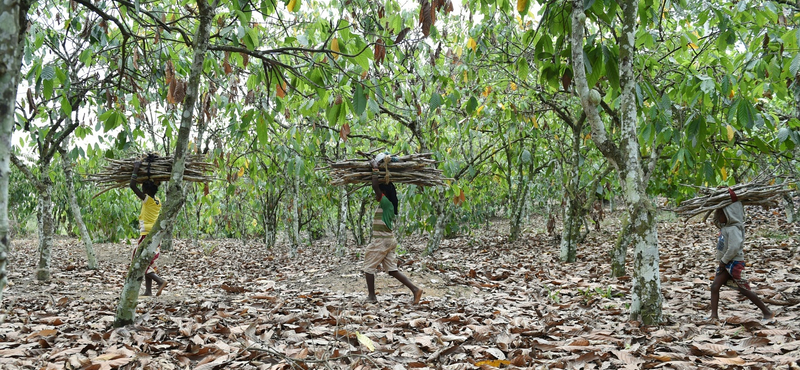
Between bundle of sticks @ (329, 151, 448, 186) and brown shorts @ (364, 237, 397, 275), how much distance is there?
2.10 feet

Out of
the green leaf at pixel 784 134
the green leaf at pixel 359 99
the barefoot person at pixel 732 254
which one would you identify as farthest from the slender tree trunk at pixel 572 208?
the green leaf at pixel 359 99

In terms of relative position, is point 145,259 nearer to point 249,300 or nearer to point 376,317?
point 249,300

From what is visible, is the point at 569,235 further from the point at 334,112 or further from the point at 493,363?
the point at 334,112

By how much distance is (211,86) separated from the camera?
608 cm

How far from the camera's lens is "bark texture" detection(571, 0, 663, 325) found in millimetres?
3451

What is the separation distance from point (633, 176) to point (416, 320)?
202 centimetres

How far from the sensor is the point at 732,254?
383cm

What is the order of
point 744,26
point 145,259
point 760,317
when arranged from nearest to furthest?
point 145,259 → point 760,317 → point 744,26

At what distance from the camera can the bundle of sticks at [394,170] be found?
4.73 metres

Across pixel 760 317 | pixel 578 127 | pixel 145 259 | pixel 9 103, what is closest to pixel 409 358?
pixel 145 259

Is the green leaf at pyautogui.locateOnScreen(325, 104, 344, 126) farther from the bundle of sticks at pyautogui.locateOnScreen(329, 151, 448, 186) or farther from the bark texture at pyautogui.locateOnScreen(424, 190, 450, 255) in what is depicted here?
the bark texture at pyautogui.locateOnScreen(424, 190, 450, 255)

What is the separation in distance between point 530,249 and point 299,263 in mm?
4504

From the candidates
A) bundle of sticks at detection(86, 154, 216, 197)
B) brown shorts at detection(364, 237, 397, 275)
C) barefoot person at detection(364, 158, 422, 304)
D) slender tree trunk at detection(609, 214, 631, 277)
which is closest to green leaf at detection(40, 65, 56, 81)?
bundle of sticks at detection(86, 154, 216, 197)

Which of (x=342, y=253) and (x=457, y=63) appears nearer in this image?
(x=457, y=63)
